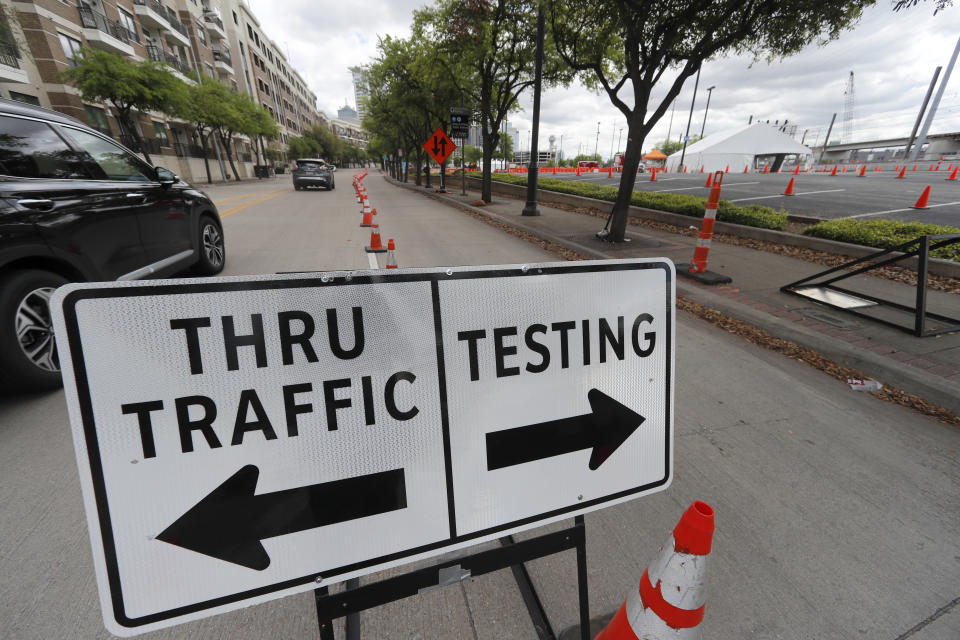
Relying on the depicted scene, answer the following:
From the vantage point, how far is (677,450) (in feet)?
8.70

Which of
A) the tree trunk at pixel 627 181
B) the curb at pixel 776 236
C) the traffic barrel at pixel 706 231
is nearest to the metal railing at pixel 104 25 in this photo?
the curb at pixel 776 236

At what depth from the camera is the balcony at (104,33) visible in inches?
1013

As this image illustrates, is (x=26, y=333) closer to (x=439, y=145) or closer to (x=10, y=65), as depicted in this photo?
(x=439, y=145)

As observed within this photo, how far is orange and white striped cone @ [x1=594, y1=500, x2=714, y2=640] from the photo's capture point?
1.07 meters

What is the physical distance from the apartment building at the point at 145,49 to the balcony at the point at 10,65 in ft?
0.15

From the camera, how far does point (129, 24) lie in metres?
30.5

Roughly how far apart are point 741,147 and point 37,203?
5531cm

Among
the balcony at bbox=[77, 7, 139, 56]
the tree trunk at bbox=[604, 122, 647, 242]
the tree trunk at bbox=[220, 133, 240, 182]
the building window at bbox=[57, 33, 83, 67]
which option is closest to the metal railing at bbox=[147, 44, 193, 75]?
the balcony at bbox=[77, 7, 139, 56]

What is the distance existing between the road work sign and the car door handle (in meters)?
3.25

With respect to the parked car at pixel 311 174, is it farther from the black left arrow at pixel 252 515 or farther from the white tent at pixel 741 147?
the white tent at pixel 741 147

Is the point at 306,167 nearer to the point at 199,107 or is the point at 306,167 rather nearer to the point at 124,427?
the point at 199,107

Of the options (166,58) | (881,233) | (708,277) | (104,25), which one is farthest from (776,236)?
(166,58)

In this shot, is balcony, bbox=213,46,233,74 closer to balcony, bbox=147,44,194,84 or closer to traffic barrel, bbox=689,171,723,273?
balcony, bbox=147,44,194,84

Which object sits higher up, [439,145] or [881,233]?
[439,145]
